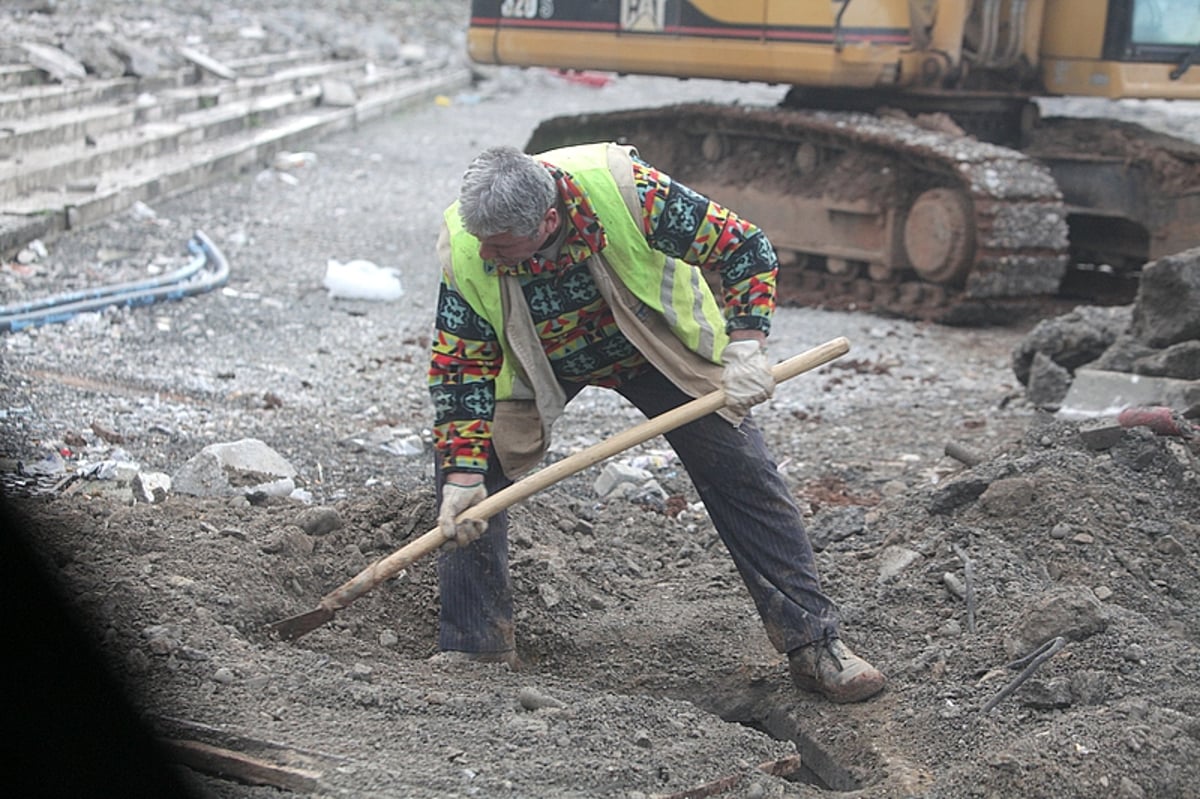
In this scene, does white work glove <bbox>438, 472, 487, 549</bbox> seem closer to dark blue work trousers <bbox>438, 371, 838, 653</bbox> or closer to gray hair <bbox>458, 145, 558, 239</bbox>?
dark blue work trousers <bbox>438, 371, 838, 653</bbox>

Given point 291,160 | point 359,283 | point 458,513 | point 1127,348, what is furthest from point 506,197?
point 291,160

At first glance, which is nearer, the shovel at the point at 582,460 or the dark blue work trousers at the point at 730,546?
the shovel at the point at 582,460

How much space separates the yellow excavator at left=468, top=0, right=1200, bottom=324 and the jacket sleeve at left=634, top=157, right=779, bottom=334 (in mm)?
5298

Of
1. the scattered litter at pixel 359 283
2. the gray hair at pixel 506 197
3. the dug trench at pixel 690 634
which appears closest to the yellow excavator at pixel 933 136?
the scattered litter at pixel 359 283

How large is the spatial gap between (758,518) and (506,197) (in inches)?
49.1

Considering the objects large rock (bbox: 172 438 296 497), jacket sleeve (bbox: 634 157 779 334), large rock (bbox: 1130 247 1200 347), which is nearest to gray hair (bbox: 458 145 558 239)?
jacket sleeve (bbox: 634 157 779 334)

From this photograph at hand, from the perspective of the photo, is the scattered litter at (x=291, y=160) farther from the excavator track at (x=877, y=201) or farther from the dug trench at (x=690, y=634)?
the dug trench at (x=690, y=634)

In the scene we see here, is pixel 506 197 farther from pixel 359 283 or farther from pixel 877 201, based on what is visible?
pixel 877 201

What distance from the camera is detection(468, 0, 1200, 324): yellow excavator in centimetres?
950

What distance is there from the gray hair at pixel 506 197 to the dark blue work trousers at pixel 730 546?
0.79 m

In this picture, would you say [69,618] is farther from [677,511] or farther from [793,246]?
[793,246]

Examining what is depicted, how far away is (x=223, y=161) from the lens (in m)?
13.3

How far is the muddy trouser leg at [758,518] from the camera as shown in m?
4.40

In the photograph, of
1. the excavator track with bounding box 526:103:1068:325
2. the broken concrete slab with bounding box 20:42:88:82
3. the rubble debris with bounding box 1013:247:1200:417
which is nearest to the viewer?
the rubble debris with bounding box 1013:247:1200:417
